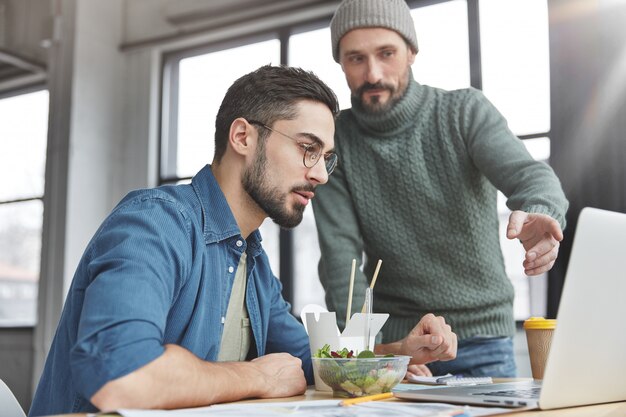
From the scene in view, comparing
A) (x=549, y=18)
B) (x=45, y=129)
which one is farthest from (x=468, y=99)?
(x=45, y=129)

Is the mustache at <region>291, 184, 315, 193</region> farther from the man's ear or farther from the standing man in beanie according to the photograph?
the standing man in beanie

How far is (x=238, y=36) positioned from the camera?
4234 mm

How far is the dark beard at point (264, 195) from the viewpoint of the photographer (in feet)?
4.42

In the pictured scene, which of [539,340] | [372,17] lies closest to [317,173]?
[539,340]

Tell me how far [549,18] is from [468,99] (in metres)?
1.44

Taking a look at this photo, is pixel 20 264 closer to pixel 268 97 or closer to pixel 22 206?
pixel 22 206

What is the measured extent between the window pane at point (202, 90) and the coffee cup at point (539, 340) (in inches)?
122

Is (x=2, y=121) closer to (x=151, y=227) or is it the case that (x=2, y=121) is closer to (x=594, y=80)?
(x=594, y=80)

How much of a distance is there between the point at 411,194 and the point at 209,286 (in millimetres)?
830

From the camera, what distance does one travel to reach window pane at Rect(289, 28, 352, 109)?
12.6 feet

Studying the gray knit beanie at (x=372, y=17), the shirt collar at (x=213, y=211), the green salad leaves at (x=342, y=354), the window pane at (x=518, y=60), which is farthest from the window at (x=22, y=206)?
the green salad leaves at (x=342, y=354)

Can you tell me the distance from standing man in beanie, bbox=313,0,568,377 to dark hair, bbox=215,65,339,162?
43cm

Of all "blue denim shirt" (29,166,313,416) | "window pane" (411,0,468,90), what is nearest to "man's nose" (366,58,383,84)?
"blue denim shirt" (29,166,313,416)

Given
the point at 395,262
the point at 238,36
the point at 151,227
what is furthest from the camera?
the point at 238,36
